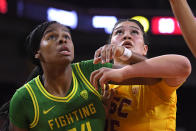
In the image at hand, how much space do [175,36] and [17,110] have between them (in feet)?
19.7

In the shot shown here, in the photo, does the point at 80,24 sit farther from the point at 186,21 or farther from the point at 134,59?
the point at 186,21

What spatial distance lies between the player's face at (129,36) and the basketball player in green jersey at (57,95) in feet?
0.89

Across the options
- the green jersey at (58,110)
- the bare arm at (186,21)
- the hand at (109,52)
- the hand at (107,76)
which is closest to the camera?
the bare arm at (186,21)

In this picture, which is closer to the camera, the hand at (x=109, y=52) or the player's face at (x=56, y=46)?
the hand at (x=109, y=52)

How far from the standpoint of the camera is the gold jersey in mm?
2098

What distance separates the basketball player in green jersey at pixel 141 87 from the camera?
183 centimetres

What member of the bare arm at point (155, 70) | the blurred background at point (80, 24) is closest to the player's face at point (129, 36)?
the bare arm at point (155, 70)

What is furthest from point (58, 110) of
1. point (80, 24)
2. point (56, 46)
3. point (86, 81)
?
point (80, 24)

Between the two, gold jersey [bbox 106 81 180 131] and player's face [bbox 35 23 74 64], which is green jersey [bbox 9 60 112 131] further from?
player's face [bbox 35 23 74 64]

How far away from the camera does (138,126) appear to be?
2.10 metres

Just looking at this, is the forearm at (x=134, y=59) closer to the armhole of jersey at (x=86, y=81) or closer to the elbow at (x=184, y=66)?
the elbow at (x=184, y=66)

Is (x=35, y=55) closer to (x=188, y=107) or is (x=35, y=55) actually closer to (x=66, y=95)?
(x=66, y=95)

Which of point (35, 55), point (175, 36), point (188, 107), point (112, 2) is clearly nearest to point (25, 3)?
point (112, 2)

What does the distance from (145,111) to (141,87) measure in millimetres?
173
